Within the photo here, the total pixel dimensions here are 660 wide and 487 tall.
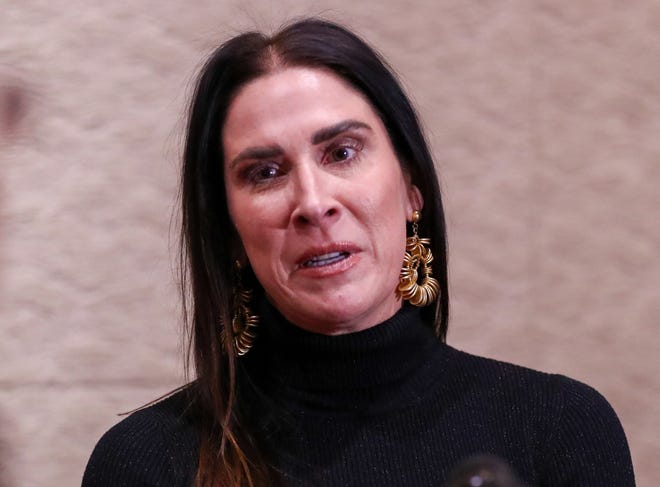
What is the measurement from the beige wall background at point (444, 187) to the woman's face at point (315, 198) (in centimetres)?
47

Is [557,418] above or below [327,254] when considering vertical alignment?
below

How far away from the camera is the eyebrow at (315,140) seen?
121 cm

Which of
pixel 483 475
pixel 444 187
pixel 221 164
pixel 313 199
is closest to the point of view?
pixel 483 475

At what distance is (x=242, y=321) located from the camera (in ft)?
4.29

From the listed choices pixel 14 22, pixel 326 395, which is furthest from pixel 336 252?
pixel 14 22

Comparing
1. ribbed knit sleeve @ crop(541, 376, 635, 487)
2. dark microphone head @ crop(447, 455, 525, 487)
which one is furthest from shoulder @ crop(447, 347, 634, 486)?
dark microphone head @ crop(447, 455, 525, 487)

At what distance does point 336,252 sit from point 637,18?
82 centimetres

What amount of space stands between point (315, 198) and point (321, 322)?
14 cm

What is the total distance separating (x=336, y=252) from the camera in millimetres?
1183

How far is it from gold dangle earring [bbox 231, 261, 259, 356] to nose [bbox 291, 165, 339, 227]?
0.52 ft

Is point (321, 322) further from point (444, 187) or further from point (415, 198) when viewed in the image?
point (444, 187)

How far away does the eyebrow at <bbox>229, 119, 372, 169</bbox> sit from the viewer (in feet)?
3.95

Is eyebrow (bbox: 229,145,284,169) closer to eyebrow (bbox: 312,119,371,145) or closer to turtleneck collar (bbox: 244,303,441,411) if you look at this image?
eyebrow (bbox: 312,119,371,145)

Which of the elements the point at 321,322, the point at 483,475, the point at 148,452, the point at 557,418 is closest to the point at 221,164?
the point at 321,322
